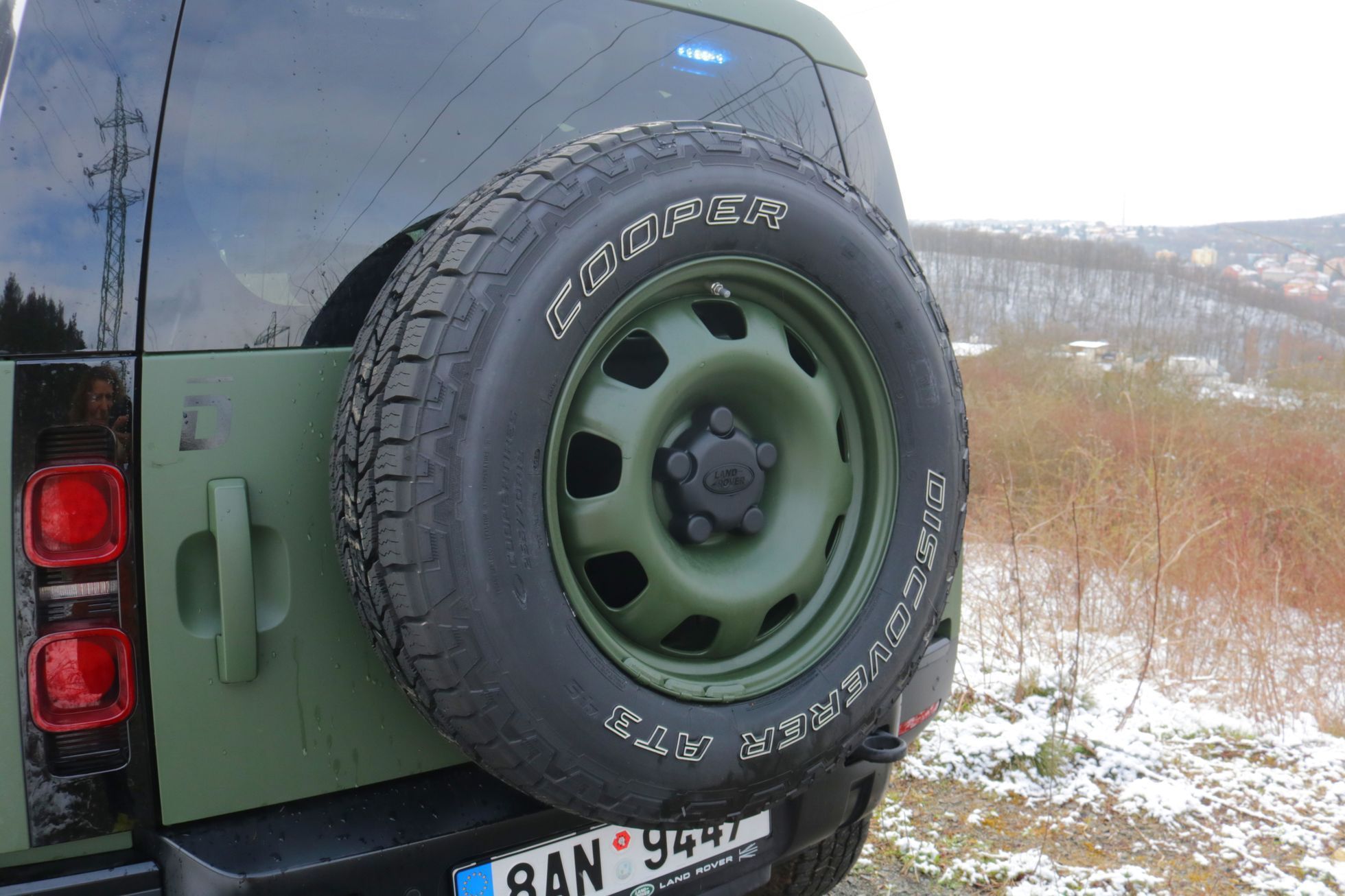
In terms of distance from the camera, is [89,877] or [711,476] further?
[711,476]

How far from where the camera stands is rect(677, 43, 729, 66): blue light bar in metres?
1.93

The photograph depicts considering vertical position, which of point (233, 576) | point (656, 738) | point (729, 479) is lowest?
point (656, 738)

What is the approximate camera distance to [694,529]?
1.50m

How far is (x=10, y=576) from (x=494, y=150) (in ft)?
3.16

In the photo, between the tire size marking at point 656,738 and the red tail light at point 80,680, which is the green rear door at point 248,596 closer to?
the red tail light at point 80,680

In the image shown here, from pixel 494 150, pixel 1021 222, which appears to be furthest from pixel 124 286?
pixel 1021 222

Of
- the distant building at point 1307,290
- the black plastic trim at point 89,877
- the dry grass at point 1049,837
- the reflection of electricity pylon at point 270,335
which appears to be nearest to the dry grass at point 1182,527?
the dry grass at point 1049,837

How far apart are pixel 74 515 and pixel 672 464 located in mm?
820

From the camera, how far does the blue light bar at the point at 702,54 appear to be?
1931 millimetres

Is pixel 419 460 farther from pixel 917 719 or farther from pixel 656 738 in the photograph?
pixel 917 719

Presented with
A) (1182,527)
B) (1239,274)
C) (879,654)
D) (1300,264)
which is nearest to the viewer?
(879,654)

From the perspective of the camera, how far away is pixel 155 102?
1381 mm

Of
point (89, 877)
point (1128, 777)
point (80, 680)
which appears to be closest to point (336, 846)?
point (89, 877)

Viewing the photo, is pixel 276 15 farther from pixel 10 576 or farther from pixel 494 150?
pixel 10 576
